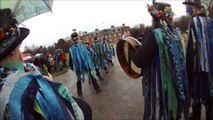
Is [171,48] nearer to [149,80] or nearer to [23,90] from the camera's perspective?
[149,80]

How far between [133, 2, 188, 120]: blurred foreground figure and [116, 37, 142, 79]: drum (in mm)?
377

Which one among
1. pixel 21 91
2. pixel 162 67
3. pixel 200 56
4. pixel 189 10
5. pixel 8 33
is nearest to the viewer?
pixel 21 91

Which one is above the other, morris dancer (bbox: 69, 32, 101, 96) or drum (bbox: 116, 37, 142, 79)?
drum (bbox: 116, 37, 142, 79)

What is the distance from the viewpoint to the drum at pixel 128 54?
174 inches

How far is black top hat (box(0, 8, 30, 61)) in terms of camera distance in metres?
2.09

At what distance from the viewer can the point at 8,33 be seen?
6.92 ft

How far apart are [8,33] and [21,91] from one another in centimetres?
40

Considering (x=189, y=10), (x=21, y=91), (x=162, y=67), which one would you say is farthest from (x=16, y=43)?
(x=189, y=10)

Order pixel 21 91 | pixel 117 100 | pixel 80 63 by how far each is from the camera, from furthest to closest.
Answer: pixel 80 63 → pixel 117 100 → pixel 21 91

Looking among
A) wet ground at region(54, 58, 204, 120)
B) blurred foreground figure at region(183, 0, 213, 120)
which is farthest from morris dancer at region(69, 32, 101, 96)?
blurred foreground figure at region(183, 0, 213, 120)

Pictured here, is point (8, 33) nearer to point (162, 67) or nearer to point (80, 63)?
point (162, 67)

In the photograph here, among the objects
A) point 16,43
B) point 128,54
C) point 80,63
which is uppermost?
point 16,43

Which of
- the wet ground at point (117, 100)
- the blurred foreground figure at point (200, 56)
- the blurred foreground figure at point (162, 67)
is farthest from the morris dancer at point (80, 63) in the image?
the blurred foreground figure at point (162, 67)

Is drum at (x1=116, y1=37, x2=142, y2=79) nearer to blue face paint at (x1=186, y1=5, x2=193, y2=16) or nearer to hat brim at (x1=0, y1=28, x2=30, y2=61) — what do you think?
blue face paint at (x1=186, y1=5, x2=193, y2=16)
